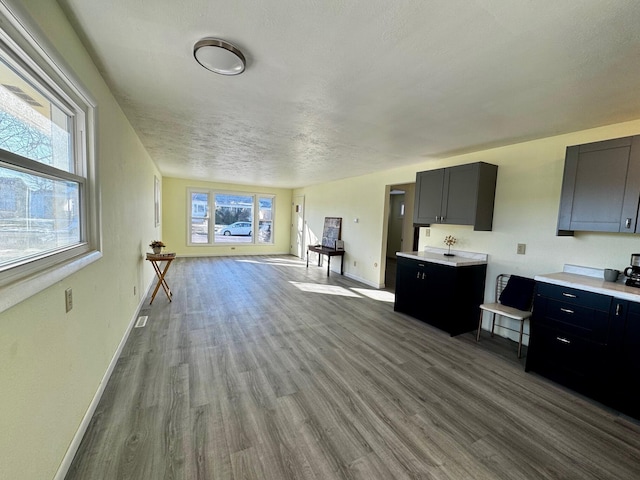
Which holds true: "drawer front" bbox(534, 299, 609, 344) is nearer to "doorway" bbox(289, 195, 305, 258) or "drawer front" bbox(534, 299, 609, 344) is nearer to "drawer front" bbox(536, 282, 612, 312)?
"drawer front" bbox(536, 282, 612, 312)

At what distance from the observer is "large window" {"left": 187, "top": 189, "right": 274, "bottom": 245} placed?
8.17 meters

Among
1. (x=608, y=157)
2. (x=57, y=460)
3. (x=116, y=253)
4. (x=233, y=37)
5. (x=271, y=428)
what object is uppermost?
(x=233, y=37)

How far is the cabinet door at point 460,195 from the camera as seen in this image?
11.2ft

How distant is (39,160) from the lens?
4.27ft

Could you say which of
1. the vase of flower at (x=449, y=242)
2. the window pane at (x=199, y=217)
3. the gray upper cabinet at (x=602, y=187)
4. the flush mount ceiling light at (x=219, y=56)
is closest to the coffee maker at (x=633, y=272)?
the gray upper cabinet at (x=602, y=187)

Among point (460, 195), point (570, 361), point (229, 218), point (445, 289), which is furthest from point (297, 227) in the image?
point (570, 361)

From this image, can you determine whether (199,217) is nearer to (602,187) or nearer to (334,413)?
(334,413)

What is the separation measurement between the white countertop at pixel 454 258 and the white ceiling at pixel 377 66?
1467 mm

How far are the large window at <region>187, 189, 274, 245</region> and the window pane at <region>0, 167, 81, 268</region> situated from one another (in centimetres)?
679

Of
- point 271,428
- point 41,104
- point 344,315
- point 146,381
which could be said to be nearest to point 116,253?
point 146,381

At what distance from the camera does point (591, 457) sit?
1679mm

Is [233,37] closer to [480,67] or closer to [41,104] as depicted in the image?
[41,104]

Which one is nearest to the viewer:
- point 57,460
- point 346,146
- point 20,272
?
point 20,272

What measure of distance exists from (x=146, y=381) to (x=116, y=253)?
3.83 feet
